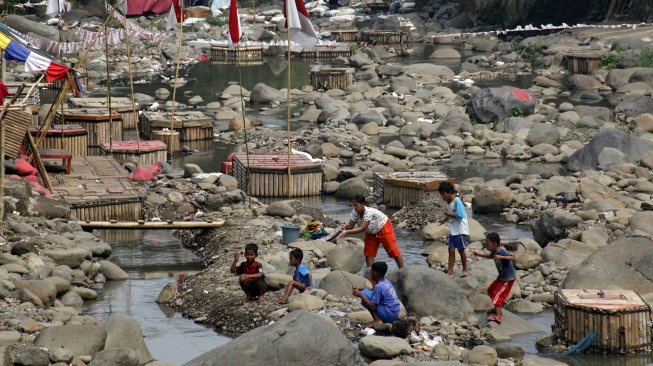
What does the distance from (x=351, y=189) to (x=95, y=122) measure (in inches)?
318

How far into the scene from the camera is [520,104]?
115 feet

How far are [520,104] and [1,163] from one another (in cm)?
2052

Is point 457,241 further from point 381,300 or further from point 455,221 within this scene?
point 381,300

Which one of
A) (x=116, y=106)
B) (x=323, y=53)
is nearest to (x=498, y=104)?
(x=116, y=106)

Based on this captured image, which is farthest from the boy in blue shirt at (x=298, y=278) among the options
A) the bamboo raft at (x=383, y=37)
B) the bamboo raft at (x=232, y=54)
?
the bamboo raft at (x=383, y=37)

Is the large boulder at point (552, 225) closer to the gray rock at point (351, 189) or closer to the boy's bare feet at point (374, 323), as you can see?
the gray rock at point (351, 189)

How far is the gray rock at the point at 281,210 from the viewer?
71.1 ft

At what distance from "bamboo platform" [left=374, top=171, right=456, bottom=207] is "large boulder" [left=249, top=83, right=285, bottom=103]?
16.0 m

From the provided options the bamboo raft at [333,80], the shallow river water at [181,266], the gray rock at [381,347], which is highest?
the bamboo raft at [333,80]

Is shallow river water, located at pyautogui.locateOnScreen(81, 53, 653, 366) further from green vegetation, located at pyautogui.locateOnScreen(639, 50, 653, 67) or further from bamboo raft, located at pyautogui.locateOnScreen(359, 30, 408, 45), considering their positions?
bamboo raft, located at pyautogui.locateOnScreen(359, 30, 408, 45)

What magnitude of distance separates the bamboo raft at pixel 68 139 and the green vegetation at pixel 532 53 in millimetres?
28534

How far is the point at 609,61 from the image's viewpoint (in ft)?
150

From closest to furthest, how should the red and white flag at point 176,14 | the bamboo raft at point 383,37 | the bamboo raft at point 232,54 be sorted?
the red and white flag at point 176,14 → the bamboo raft at point 232,54 → the bamboo raft at point 383,37

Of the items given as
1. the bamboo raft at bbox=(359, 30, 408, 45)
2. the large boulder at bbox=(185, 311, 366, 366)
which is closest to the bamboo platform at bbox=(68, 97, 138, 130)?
the large boulder at bbox=(185, 311, 366, 366)
